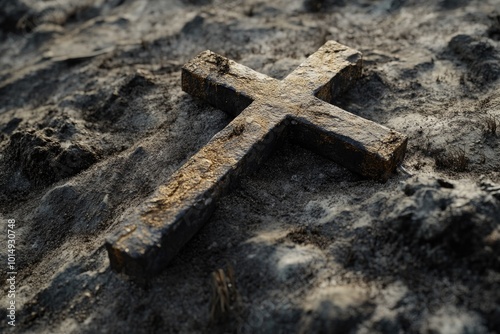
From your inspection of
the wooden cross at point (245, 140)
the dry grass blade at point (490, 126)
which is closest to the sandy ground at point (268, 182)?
the dry grass blade at point (490, 126)

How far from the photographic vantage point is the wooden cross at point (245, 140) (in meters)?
3.25

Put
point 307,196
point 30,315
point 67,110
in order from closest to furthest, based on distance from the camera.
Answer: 1. point 30,315
2. point 307,196
3. point 67,110

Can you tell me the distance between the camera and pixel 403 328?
278cm

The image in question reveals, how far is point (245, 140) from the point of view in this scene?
3791mm

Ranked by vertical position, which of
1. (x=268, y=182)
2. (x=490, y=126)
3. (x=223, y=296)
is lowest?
(x=268, y=182)

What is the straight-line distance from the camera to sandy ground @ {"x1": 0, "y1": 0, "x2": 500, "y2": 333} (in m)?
2.97

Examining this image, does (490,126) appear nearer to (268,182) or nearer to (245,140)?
(268,182)

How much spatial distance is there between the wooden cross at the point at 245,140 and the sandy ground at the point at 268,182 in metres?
0.13

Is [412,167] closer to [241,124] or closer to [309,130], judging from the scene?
[309,130]

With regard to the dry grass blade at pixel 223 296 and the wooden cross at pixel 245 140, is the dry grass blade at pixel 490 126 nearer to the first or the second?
the wooden cross at pixel 245 140

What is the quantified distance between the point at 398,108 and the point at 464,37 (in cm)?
128

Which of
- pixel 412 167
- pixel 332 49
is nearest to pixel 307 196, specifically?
pixel 412 167

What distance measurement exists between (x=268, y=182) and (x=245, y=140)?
0.37 meters

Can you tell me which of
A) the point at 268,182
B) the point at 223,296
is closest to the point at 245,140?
the point at 268,182
